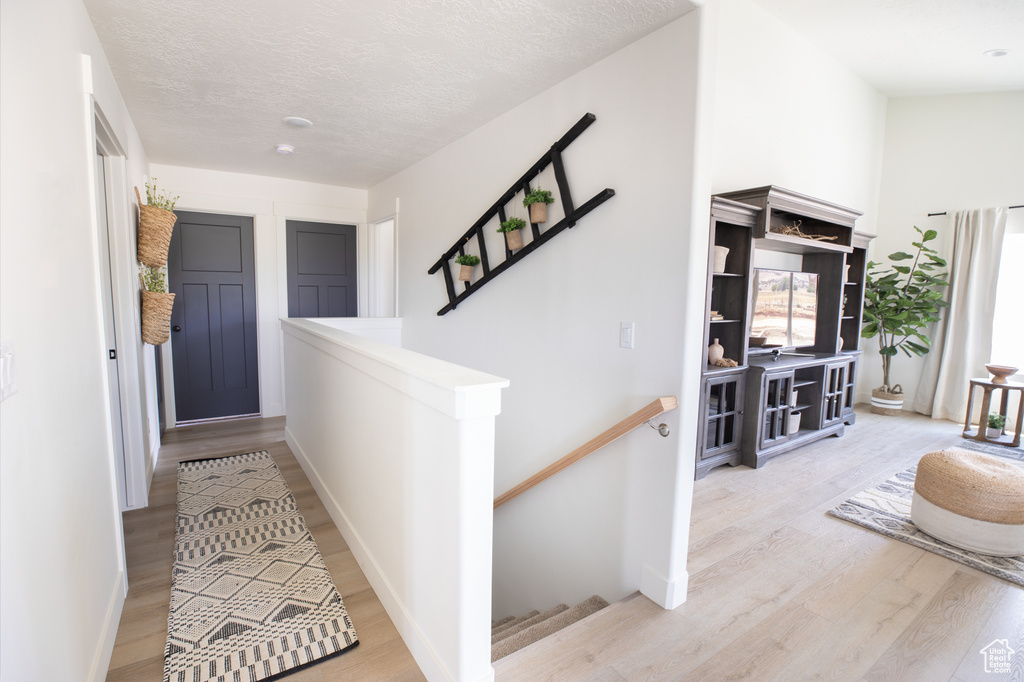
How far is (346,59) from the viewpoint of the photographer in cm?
236

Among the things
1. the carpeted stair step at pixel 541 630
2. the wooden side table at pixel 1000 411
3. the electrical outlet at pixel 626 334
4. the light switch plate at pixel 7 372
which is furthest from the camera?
the wooden side table at pixel 1000 411

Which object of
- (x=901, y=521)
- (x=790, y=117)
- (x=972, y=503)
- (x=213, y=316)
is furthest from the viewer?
(x=213, y=316)

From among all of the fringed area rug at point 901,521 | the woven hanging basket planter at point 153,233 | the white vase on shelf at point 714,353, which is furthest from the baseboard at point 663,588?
the woven hanging basket planter at point 153,233

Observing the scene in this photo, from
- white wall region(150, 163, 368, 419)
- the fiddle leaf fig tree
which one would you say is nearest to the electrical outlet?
white wall region(150, 163, 368, 419)

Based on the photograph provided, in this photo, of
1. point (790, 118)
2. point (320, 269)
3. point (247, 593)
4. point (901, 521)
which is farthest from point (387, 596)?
point (790, 118)

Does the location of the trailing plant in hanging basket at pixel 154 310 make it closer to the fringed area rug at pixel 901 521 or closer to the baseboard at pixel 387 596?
the baseboard at pixel 387 596

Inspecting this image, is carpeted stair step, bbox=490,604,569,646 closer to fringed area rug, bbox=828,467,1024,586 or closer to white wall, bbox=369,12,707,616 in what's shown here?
white wall, bbox=369,12,707,616

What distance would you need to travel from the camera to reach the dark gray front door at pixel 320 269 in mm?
5094

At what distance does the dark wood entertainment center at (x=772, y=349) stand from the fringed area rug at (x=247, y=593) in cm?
251

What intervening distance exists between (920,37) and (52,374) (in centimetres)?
551

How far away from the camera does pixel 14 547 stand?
1.02m

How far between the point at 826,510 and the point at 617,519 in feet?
5.11

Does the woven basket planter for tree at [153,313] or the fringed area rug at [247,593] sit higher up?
the woven basket planter for tree at [153,313]

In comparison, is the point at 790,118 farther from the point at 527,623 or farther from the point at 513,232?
the point at 527,623
